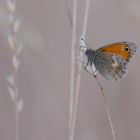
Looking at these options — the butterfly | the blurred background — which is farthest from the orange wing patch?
the blurred background

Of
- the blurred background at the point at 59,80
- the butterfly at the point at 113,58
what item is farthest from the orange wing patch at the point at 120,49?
the blurred background at the point at 59,80

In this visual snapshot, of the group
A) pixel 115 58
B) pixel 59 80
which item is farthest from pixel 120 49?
pixel 59 80

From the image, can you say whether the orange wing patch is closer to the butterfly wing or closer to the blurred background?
the butterfly wing

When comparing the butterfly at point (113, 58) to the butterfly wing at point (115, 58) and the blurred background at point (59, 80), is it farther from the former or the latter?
the blurred background at point (59, 80)

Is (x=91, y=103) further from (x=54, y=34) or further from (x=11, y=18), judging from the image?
(x=11, y=18)

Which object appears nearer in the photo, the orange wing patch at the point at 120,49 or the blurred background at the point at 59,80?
the orange wing patch at the point at 120,49

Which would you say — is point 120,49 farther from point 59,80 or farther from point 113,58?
point 59,80
